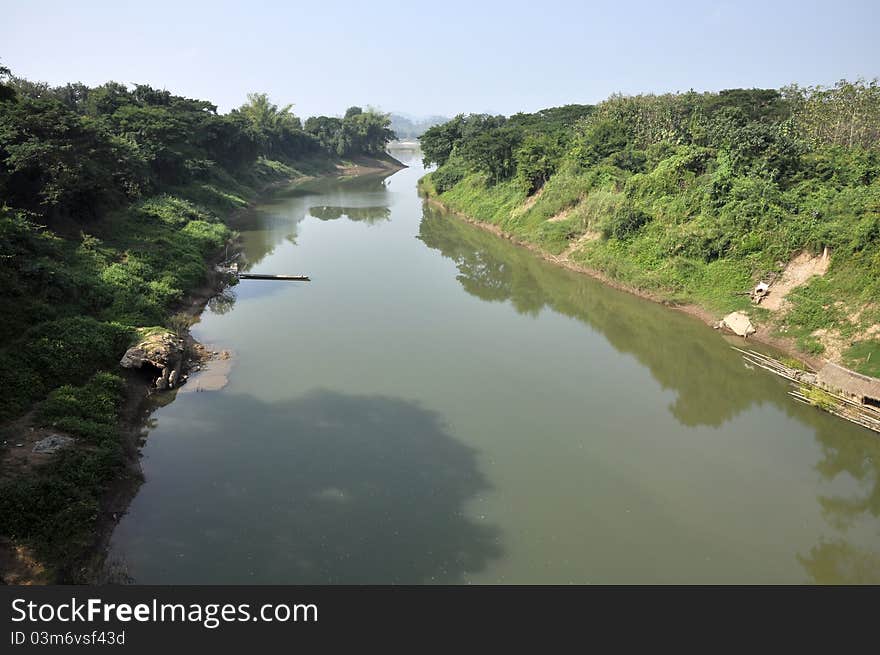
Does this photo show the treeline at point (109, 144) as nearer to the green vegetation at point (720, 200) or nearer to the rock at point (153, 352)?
the rock at point (153, 352)

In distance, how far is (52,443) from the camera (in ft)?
35.1

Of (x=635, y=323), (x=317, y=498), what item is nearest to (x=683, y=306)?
(x=635, y=323)

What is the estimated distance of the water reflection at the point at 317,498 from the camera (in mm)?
9367

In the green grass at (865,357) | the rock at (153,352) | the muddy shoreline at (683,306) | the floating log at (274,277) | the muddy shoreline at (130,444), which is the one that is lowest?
the muddy shoreline at (130,444)

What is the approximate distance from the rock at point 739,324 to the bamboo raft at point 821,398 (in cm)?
208

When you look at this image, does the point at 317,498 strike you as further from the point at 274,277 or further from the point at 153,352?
the point at 274,277

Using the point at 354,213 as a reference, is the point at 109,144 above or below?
above

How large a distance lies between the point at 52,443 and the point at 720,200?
2472cm

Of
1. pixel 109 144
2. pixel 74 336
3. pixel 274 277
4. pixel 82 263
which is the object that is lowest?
pixel 274 277

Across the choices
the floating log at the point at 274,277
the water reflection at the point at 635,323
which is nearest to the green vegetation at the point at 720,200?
the water reflection at the point at 635,323

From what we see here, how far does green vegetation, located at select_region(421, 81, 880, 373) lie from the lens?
18.6 m

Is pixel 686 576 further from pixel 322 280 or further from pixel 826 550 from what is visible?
pixel 322 280

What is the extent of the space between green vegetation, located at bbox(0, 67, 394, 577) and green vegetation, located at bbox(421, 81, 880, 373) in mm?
19192
